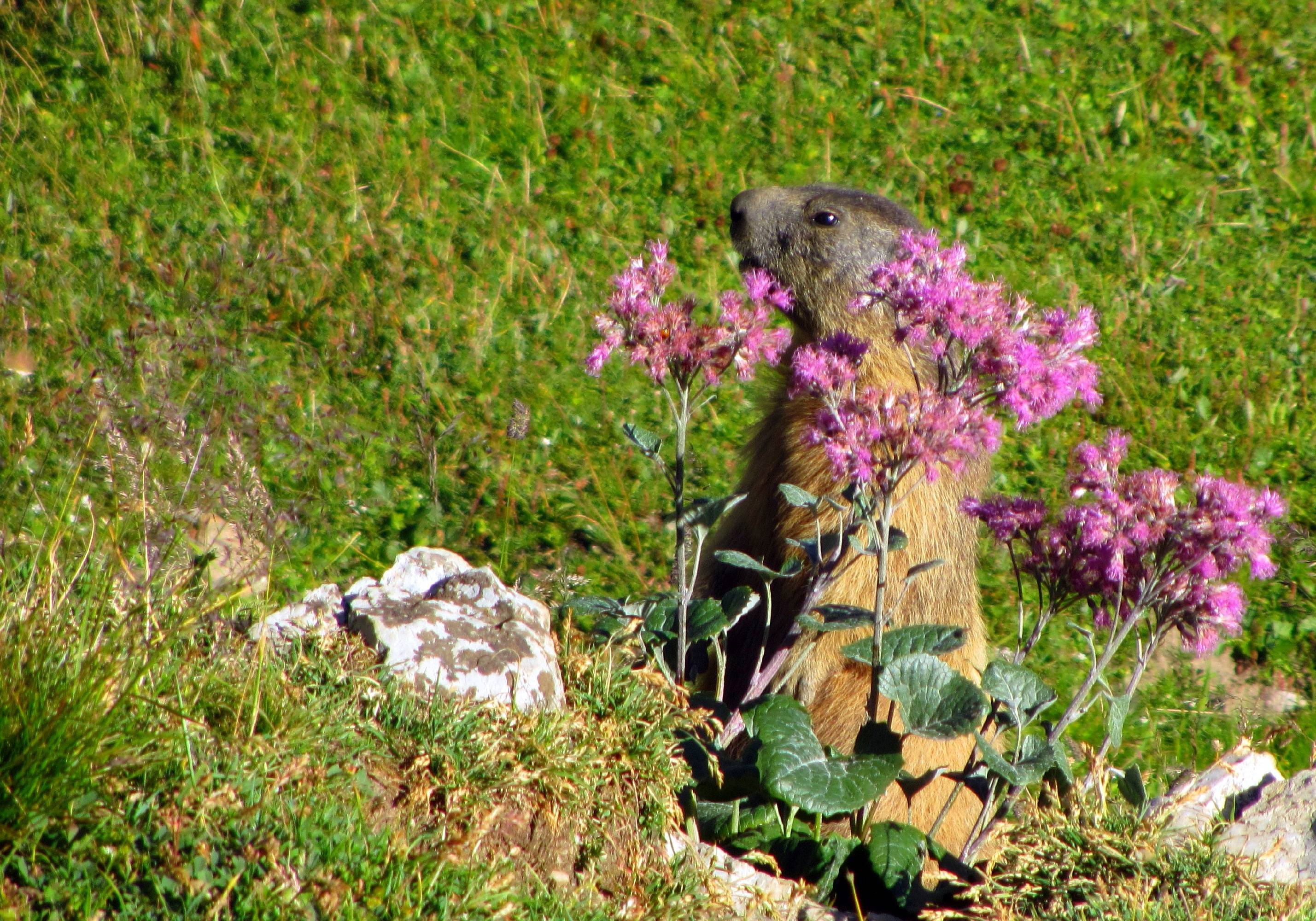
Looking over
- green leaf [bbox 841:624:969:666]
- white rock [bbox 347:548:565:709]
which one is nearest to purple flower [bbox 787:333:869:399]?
green leaf [bbox 841:624:969:666]

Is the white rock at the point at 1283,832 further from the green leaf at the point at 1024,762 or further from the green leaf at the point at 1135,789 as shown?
the green leaf at the point at 1024,762

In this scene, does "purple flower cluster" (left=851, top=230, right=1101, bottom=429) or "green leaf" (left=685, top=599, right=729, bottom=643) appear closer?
"purple flower cluster" (left=851, top=230, right=1101, bottom=429)

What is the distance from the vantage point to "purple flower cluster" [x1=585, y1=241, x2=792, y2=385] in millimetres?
3539

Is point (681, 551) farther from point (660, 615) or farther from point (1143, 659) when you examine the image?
point (1143, 659)

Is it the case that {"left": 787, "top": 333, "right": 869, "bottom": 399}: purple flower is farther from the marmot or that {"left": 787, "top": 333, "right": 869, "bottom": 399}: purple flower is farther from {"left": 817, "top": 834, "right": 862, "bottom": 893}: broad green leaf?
{"left": 817, "top": 834, "right": 862, "bottom": 893}: broad green leaf

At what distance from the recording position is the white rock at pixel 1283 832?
3.92 meters

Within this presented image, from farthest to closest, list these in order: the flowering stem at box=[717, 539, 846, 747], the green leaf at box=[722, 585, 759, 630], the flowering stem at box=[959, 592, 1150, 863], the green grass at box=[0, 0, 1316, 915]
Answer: the green grass at box=[0, 0, 1316, 915] < the green leaf at box=[722, 585, 759, 630] < the flowering stem at box=[717, 539, 846, 747] < the flowering stem at box=[959, 592, 1150, 863]

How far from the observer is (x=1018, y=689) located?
359 centimetres

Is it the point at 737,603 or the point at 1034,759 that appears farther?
the point at 737,603

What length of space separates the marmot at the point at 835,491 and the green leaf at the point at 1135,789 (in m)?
0.88

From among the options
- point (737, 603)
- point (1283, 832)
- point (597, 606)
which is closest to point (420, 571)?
point (597, 606)

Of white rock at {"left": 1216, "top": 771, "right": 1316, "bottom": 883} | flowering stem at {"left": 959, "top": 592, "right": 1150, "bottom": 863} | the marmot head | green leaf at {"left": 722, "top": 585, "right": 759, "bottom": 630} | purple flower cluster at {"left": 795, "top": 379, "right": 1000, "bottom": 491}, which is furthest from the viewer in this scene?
the marmot head

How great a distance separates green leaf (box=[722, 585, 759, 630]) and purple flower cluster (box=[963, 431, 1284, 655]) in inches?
25.5

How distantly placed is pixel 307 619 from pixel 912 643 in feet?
5.51
